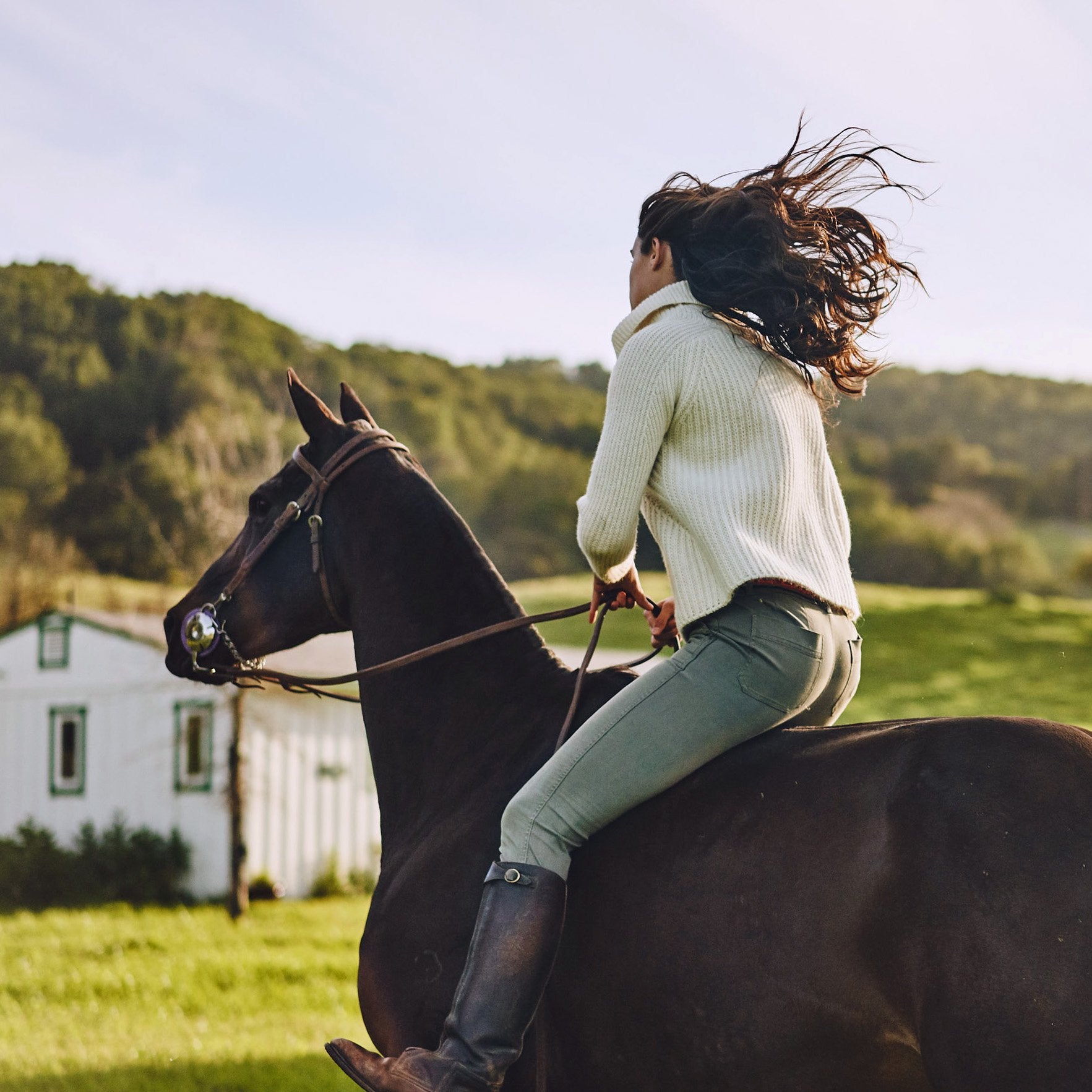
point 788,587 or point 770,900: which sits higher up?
point 788,587

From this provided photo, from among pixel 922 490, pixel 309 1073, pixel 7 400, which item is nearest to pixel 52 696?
pixel 309 1073

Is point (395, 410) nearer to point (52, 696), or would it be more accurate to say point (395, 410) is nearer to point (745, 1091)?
point (52, 696)

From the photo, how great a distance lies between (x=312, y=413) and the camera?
3.88 meters

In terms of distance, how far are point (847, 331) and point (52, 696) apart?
21.8m

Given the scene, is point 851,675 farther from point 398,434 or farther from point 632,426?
point 398,434

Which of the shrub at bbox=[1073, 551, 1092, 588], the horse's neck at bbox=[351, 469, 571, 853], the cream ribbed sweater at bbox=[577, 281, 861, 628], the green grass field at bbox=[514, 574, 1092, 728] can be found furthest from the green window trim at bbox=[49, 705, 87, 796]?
the shrub at bbox=[1073, 551, 1092, 588]

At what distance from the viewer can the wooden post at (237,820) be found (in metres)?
17.9

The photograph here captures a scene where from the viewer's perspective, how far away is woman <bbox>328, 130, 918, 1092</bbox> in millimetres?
2771

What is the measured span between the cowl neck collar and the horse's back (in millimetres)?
1142

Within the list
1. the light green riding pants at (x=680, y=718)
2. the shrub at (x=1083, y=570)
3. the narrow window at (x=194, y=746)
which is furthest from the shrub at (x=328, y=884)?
the shrub at (x=1083, y=570)

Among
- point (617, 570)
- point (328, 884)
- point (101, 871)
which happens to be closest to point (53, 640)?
point (101, 871)

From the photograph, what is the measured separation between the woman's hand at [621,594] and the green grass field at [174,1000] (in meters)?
5.13

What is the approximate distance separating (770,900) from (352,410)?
226cm

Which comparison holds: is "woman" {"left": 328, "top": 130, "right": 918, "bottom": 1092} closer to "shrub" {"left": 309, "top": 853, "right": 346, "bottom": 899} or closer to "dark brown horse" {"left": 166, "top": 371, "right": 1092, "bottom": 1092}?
"dark brown horse" {"left": 166, "top": 371, "right": 1092, "bottom": 1092}
